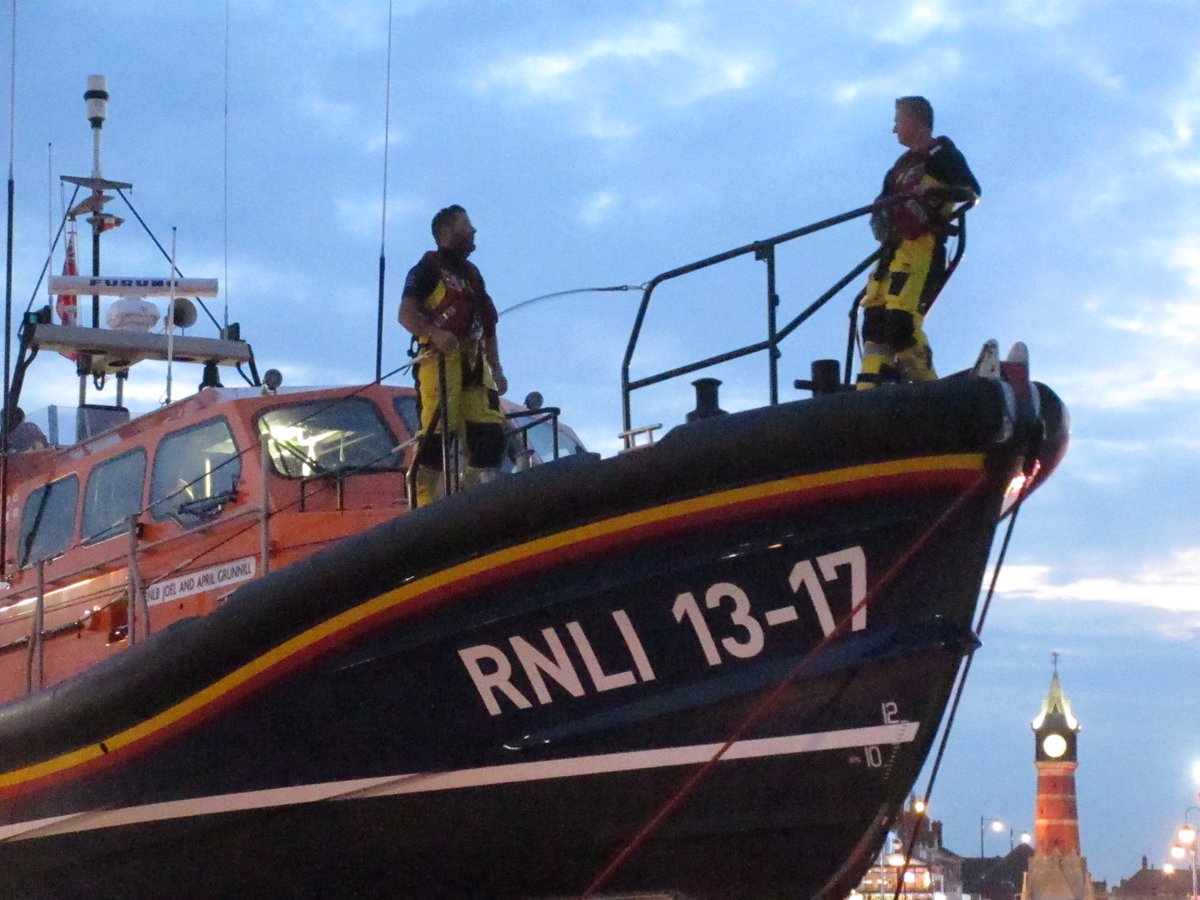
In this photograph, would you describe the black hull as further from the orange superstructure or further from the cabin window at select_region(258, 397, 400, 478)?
the cabin window at select_region(258, 397, 400, 478)

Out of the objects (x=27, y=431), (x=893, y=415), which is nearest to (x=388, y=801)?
(x=893, y=415)

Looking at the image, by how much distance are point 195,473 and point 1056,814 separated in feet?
141

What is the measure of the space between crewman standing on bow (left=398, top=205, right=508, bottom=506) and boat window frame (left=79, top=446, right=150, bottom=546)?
1693mm

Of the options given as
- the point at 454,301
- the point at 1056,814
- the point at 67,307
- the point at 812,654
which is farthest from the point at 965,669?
the point at 1056,814

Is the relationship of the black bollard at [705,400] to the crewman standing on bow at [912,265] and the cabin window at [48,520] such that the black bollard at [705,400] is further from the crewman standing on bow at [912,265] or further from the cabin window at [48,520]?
the cabin window at [48,520]

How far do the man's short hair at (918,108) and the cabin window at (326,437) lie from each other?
8.47ft

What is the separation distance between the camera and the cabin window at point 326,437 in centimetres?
749

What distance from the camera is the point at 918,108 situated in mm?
6230

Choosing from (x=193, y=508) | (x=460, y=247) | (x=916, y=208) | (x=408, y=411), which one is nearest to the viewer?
(x=916, y=208)

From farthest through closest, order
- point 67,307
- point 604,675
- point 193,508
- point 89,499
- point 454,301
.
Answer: point 67,307 → point 89,499 → point 193,508 → point 454,301 → point 604,675

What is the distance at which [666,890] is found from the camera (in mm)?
5883

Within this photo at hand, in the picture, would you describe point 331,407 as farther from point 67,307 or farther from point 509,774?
point 67,307

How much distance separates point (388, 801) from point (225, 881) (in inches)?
32.8


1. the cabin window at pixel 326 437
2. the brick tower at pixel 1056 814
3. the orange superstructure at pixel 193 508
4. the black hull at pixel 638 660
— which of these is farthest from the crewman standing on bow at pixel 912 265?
the brick tower at pixel 1056 814
